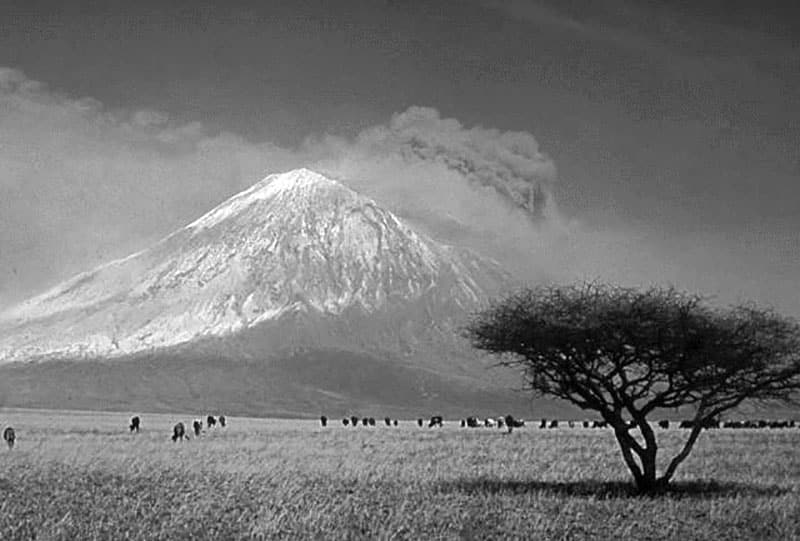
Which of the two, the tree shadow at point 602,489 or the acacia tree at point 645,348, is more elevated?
the acacia tree at point 645,348

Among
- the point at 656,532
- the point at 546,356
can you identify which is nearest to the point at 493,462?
the point at 546,356

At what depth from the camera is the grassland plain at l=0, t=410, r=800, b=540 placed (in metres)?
23.5

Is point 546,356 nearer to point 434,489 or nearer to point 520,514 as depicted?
point 434,489

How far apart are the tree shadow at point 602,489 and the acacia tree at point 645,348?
124cm

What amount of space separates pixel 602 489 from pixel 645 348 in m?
4.70

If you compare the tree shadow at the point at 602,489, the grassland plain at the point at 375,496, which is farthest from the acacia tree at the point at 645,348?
the grassland plain at the point at 375,496

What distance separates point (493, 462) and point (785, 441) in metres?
27.0

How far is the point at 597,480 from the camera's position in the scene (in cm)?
3816

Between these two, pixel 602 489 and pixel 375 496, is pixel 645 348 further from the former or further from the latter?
pixel 375 496

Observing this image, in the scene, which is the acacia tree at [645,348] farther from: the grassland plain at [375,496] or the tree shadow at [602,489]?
the grassland plain at [375,496]

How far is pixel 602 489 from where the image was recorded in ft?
112

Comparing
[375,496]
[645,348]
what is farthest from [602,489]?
[375,496]

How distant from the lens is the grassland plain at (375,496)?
23.5 m

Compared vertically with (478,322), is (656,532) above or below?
below
